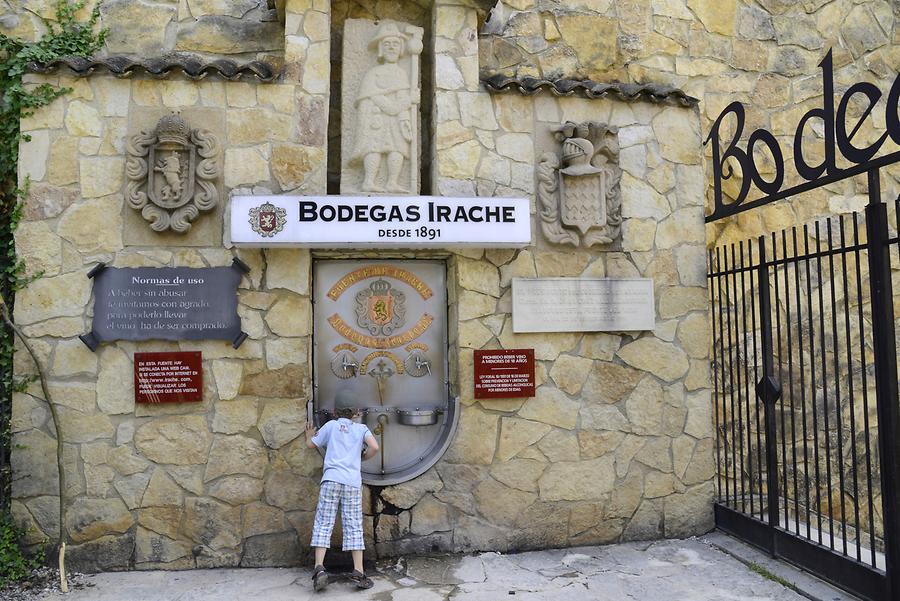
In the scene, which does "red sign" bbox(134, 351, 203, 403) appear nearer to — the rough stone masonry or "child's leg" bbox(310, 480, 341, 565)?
the rough stone masonry

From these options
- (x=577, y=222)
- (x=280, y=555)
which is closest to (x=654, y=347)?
(x=577, y=222)

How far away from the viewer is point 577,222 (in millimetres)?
5578

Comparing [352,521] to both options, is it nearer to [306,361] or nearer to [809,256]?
[306,361]

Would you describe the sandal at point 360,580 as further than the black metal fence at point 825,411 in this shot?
Yes

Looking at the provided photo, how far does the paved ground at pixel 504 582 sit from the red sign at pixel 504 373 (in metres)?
1.26

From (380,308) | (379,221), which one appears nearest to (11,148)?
(379,221)

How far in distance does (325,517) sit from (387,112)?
10.4 ft

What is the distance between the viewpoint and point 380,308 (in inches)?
220

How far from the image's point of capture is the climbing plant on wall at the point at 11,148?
4.94m

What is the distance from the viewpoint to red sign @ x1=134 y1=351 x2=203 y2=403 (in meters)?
4.95

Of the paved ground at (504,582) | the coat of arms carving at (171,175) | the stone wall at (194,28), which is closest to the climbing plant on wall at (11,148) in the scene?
the stone wall at (194,28)

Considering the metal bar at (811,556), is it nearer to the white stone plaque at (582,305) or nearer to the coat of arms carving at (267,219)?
the white stone plaque at (582,305)

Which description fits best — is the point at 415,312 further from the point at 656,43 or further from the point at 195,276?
the point at 656,43

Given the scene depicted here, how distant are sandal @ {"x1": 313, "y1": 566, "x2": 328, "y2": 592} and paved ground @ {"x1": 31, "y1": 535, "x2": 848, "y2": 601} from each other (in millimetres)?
58
